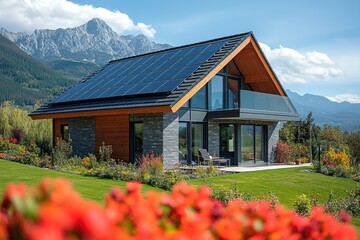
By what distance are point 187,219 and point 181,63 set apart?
18498 mm

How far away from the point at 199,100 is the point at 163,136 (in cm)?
373

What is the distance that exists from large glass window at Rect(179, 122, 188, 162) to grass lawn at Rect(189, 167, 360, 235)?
11.4ft

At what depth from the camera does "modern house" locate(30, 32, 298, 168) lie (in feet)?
58.6

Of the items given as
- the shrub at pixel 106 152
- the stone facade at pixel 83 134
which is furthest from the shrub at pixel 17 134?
the shrub at pixel 106 152

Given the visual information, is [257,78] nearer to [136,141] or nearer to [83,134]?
[136,141]

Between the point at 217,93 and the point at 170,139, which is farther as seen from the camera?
the point at 217,93

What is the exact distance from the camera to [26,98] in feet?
452

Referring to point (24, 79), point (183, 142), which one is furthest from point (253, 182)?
point (24, 79)

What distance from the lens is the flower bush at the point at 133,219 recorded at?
119 centimetres

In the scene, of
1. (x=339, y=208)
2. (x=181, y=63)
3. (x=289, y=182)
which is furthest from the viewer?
(x=181, y=63)

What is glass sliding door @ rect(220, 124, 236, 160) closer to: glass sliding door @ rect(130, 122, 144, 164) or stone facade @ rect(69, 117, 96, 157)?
glass sliding door @ rect(130, 122, 144, 164)

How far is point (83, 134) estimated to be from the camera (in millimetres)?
21547

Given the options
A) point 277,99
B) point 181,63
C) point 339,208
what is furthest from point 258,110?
point 339,208

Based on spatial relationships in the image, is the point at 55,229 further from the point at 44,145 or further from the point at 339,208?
the point at 44,145
